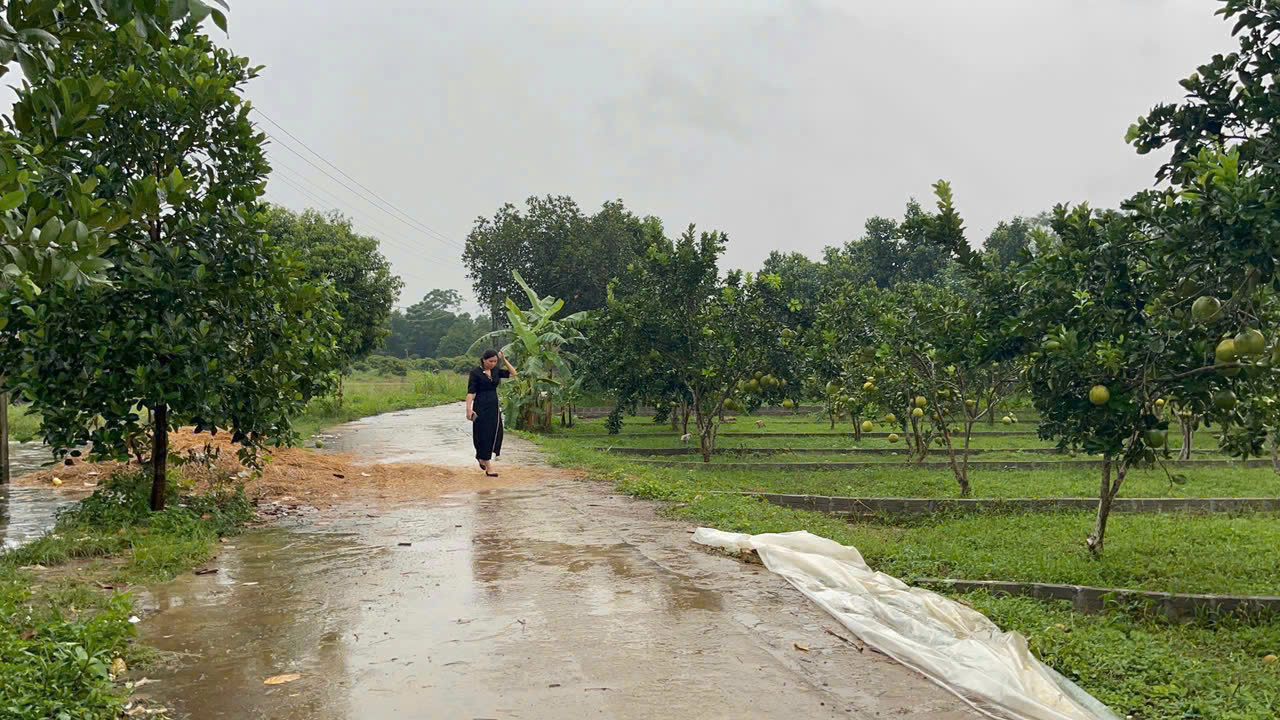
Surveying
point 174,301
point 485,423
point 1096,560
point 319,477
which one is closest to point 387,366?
point 319,477

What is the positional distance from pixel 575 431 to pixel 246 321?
17.9 meters

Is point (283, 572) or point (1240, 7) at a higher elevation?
point (1240, 7)

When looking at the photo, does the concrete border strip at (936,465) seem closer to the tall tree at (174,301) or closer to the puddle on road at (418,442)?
the puddle on road at (418,442)

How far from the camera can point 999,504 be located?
11953 millimetres

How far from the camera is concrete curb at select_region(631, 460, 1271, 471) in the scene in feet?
55.3

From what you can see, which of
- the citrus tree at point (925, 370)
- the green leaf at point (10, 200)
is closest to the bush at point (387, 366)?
the citrus tree at point (925, 370)

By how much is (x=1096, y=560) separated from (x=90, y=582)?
7.92 m

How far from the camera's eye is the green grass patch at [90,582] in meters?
3.98

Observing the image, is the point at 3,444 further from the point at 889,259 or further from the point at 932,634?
the point at 889,259

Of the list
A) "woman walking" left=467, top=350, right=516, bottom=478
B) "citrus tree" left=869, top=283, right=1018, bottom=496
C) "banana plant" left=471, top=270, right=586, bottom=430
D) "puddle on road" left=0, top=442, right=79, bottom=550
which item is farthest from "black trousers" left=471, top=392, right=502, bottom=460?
"banana plant" left=471, top=270, right=586, bottom=430

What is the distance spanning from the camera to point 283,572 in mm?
6824

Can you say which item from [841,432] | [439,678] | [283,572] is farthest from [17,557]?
[841,432]

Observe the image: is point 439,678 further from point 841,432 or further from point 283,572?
point 841,432

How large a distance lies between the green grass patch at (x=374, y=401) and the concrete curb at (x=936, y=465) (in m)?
6.75
